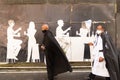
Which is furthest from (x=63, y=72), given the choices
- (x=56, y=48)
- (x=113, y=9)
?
(x=113, y=9)

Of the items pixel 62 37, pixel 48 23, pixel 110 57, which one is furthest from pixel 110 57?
pixel 48 23

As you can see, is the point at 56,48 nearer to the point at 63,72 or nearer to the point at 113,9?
the point at 63,72

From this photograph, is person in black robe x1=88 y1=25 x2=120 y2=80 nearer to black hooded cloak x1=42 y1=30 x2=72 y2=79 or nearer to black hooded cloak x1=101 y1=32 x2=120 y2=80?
black hooded cloak x1=101 y1=32 x2=120 y2=80

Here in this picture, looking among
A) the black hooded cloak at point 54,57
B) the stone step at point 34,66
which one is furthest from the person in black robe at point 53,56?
the stone step at point 34,66

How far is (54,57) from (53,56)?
0.16 feet

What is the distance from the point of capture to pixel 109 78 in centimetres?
1329

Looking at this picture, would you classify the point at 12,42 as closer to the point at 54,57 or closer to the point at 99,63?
the point at 54,57

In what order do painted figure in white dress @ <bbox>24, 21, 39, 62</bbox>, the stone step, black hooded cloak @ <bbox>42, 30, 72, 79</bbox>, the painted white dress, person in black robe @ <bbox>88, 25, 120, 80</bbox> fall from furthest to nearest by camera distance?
painted figure in white dress @ <bbox>24, 21, 39, 62</bbox> → the stone step → black hooded cloak @ <bbox>42, 30, 72, 79</bbox> → the painted white dress → person in black robe @ <bbox>88, 25, 120, 80</bbox>

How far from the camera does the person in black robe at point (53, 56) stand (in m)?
14.0

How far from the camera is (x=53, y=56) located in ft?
46.2

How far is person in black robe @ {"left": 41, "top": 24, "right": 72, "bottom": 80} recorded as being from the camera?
14.0 metres

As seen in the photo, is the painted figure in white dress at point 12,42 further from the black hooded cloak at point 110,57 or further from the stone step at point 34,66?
the black hooded cloak at point 110,57

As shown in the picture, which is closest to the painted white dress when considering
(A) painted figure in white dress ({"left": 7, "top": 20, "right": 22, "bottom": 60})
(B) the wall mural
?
(B) the wall mural

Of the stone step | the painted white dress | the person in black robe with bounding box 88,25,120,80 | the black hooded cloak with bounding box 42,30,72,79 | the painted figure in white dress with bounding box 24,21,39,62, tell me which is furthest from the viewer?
the painted figure in white dress with bounding box 24,21,39,62
